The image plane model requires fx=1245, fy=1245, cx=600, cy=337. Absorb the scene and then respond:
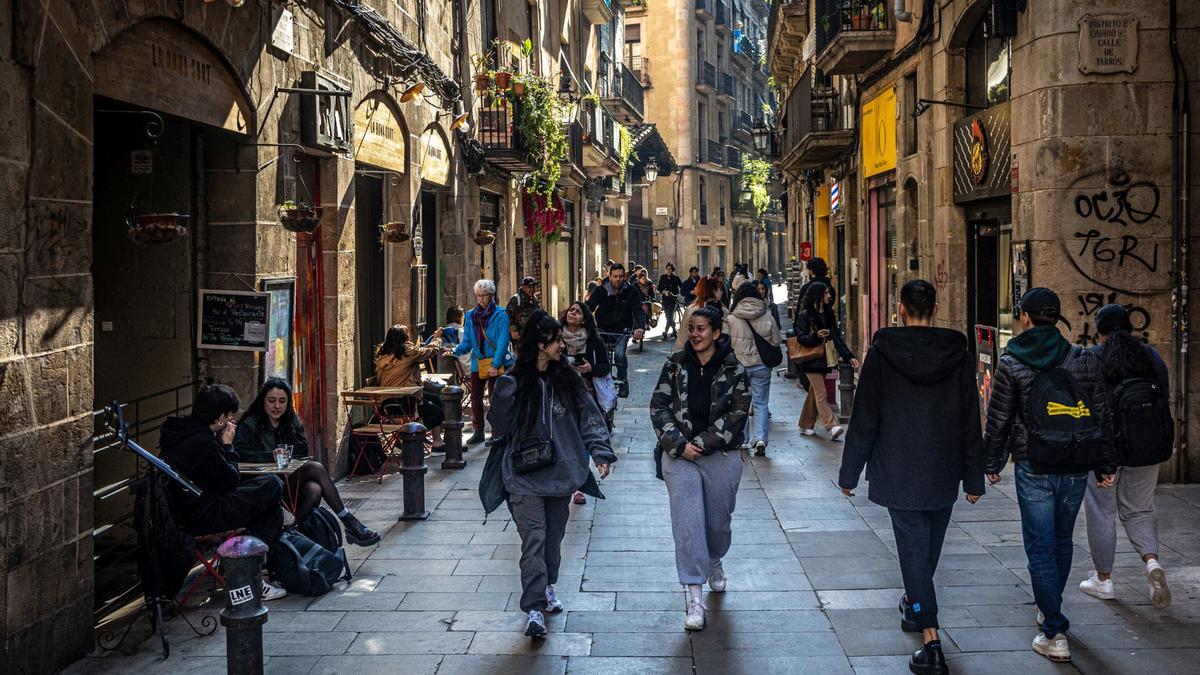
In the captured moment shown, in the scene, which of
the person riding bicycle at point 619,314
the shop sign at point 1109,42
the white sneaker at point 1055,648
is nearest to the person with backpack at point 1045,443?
the white sneaker at point 1055,648

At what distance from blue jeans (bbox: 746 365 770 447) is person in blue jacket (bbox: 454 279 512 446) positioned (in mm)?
2523

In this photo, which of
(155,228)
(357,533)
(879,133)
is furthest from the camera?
(879,133)

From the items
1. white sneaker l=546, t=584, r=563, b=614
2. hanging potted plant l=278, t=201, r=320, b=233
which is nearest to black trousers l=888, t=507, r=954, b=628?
white sneaker l=546, t=584, r=563, b=614

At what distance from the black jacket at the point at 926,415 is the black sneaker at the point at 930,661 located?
0.65m

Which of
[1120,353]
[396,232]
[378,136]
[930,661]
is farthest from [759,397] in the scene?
[930,661]

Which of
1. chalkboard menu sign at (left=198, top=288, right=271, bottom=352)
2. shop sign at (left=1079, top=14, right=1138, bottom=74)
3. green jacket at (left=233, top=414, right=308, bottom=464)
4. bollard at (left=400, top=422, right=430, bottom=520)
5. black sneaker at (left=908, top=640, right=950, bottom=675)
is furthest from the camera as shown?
shop sign at (left=1079, top=14, right=1138, bottom=74)

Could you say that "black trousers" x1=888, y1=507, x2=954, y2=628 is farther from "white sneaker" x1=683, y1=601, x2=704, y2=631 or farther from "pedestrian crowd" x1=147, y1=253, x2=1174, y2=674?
"white sneaker" x1=683, y1=601, x2=704, y2=631

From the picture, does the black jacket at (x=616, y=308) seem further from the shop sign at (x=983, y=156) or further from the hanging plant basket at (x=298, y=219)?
the hanging plant basket at (x=298, y=219)

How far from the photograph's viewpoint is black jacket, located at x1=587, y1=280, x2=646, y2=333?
51.1 ft

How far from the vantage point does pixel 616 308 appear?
1566 cm

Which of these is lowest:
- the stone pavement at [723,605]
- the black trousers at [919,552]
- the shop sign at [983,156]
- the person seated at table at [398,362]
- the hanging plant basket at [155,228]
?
the stone pavement at [723,605]

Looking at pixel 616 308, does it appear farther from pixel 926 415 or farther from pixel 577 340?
pixel 926 415

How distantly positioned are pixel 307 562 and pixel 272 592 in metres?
0.26

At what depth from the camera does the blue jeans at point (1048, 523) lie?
20.0ft
